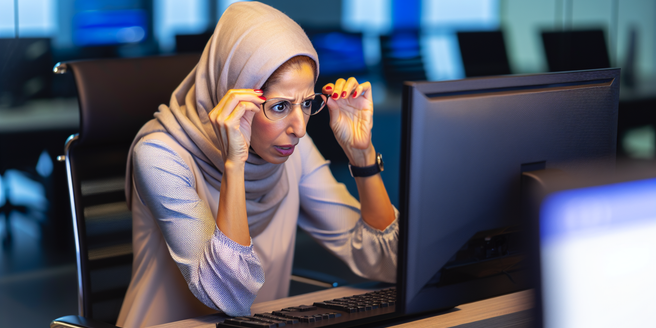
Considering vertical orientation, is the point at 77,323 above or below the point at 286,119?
below

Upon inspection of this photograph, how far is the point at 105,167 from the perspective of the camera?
58.3 inches

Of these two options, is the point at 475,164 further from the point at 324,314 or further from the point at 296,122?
the point at 296,122

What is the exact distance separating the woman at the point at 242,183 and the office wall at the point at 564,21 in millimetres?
2589

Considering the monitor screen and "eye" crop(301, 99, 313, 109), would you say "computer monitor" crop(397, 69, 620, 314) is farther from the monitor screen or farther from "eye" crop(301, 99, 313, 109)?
"eye" crop(301, 99, 313, 109)

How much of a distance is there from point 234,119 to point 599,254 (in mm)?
763

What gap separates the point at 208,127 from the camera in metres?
1.36

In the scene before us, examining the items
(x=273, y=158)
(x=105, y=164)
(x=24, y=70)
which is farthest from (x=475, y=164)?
(x=24, y=70)

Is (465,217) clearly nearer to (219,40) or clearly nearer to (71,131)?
(219,40)

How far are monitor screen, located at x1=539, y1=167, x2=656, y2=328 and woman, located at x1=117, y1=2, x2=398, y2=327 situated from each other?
0.70 metres

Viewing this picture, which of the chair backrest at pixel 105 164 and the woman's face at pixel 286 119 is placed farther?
the chair backrest at pixel 105 164

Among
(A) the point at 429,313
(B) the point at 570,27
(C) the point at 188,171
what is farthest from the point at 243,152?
(B) the point at 570,27

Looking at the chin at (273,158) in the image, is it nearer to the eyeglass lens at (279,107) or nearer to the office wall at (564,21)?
the eyeglass lens at (279,107)

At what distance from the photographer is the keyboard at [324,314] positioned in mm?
938

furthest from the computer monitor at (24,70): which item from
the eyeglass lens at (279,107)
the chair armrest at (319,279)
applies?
the eyeglass lens at (279,107)
